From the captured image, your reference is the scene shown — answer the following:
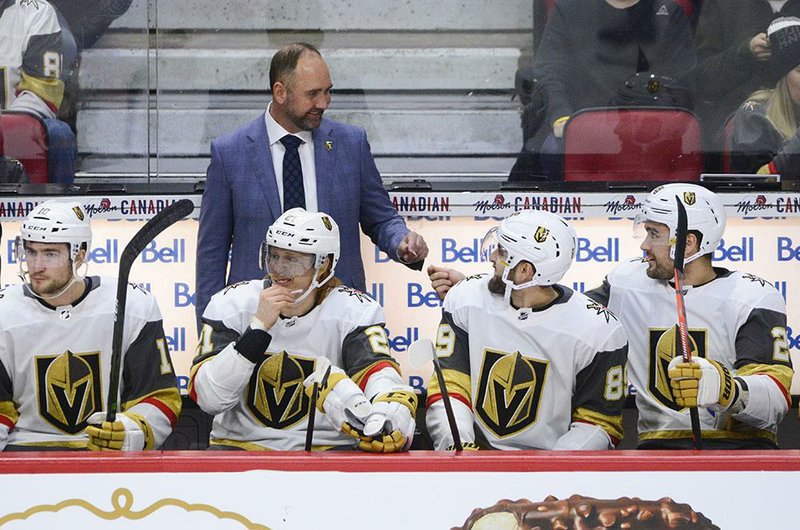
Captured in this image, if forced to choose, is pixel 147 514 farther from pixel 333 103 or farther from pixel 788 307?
pixel 788 307

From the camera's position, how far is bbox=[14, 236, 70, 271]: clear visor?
158 inches

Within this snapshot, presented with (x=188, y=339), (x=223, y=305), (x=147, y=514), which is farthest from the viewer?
(x=188, y=339)

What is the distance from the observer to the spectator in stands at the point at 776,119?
5195mm

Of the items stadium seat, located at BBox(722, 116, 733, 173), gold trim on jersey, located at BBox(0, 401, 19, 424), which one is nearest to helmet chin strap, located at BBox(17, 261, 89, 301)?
gold trim on jersey, located at BBox(0, 401, 19, 424)

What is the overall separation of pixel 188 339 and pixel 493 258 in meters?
1.51

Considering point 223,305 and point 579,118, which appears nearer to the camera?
point 223,305

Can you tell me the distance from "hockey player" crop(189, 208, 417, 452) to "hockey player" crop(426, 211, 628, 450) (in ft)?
0.83

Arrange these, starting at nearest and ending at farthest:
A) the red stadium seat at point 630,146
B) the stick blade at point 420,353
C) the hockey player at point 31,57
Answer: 1. the stick blade at point 420,353
2. the hockey player at point 31,57
3. the red stadium seat at point 630,146

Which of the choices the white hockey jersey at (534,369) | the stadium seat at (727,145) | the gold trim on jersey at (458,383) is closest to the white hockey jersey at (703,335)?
the white hockey jersey at (534,369)

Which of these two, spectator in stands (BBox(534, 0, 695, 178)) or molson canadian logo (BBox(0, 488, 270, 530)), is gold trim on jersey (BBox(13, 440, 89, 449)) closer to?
molson canadian logo (BBox(0, 488, 270, 530))

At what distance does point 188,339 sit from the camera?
506 cm

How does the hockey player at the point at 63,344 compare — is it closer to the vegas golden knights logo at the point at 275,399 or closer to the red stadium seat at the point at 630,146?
the vegas golden knights logo at the point at 275,399

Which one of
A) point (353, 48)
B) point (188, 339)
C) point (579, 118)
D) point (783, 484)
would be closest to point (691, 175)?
point (579, 118)

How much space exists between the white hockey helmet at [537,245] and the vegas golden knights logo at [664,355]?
17.0 inches
